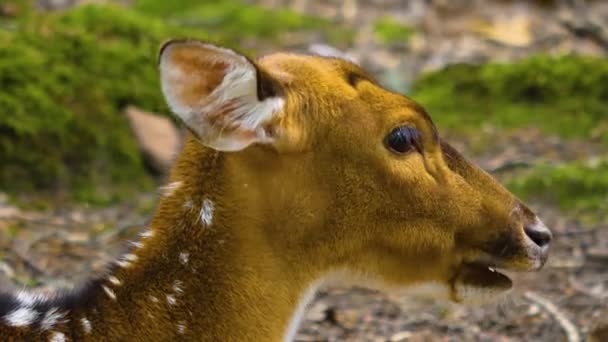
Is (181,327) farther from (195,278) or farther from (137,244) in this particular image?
(137,244)

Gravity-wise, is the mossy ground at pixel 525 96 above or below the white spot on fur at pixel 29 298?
above

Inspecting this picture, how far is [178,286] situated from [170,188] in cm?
32

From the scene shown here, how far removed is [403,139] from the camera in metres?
3.64

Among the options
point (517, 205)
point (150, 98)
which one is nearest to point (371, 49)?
point (150, 98)

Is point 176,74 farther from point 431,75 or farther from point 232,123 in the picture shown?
point 431,75

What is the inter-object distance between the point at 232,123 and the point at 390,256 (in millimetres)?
724

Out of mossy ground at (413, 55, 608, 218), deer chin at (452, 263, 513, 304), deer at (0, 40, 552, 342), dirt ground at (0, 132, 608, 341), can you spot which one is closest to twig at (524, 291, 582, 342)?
dirt ground at (0, 132, 608, 341)

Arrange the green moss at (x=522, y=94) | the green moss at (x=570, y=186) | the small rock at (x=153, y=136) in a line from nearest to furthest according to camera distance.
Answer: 1. the green moss at (x=570, y=186)
2. the small rock at (x=153, y=136)
3. the green moss at (x=522, y=94)

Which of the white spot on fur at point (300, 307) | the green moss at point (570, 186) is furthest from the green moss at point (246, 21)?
the white spot on fur at point (300, 307)

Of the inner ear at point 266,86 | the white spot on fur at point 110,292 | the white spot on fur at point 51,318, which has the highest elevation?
the inner ear at point 266,86

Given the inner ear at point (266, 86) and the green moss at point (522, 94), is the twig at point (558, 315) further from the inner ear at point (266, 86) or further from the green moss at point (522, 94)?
the green moss at point (522, 94)

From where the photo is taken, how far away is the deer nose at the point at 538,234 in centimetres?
377

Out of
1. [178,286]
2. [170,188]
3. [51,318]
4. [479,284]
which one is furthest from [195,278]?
[479,284]

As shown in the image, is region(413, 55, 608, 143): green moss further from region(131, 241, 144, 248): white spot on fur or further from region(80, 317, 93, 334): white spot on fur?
region(80, 317, 93, 334): white spot on fur
